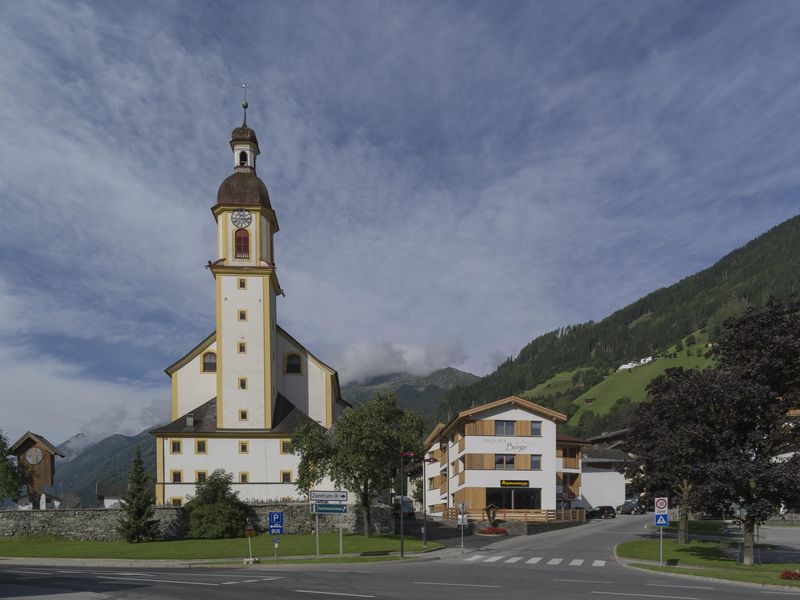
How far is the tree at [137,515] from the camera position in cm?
4928

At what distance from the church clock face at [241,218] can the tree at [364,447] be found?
2303 centimetres

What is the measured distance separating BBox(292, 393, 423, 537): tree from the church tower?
14.2m

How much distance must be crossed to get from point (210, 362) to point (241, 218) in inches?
523

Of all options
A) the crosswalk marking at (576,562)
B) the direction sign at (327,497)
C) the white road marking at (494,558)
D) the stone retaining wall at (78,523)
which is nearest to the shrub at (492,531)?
the white road marking at (494,558)

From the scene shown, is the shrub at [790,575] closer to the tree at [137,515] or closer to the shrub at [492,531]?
the shrub at [492,531]

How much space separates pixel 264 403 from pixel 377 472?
19.1 metres

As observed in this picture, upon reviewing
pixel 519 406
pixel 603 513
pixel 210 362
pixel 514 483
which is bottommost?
pixel 603 513

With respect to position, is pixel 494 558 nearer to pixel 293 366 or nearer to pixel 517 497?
pixel 517 497

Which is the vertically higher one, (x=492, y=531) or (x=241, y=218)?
(x=241, y=218)

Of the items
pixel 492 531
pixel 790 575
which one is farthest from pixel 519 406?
pixel 790 575

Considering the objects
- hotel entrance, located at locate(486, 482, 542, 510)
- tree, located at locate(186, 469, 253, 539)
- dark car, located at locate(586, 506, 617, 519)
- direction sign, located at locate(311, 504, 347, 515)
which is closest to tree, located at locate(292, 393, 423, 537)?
tree, located at locate(186, 469, 253, 539)

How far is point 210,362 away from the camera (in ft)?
227

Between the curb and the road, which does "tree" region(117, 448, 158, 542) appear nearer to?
the road

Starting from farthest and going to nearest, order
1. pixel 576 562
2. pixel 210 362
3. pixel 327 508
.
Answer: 1. pixel 210 362
2. pixel 327 508
3. pixel 576 562
